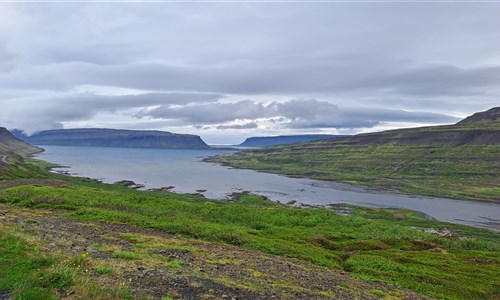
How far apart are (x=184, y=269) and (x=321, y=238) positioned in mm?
30686

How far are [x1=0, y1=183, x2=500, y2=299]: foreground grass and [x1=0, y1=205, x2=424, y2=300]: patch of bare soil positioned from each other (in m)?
2.97

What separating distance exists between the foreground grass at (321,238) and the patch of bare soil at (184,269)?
2.97 meters

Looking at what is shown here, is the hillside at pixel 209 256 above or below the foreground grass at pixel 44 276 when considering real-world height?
below

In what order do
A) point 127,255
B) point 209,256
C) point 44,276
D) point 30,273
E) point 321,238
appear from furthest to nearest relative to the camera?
point 321,238 < point 209,256 < point 127,255 < point 30,273 < point 44,276

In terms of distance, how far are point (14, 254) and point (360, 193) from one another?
183 m

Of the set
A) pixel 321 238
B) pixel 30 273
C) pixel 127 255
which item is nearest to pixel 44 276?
pixel 30 273

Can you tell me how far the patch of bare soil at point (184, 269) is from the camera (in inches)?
786

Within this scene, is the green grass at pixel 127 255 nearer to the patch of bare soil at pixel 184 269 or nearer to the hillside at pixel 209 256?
the patch of bare soil at pixel 184 269

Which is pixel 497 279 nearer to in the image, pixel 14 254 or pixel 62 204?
pixel 14 254

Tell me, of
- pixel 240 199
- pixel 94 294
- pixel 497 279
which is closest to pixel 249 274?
pixel 94 294

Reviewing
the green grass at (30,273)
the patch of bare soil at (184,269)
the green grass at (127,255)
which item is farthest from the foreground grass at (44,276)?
the green grass at (127,255)

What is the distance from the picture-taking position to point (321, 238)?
2012 inches

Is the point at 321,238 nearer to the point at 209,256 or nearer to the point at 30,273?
the point at 209,256

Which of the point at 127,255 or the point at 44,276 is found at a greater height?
the point at 44,276
